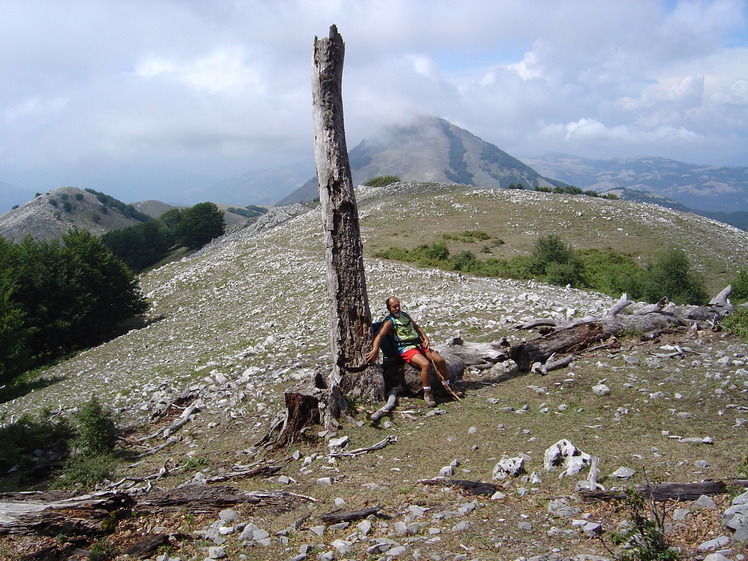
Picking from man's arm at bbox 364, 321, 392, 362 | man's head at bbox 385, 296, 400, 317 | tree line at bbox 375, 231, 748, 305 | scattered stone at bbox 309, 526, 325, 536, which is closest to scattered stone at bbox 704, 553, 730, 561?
scattered stone at bbox 309, 526, 325, 536

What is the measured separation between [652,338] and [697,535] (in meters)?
7.77

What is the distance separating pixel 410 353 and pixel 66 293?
84.7ft

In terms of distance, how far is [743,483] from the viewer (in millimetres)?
4930

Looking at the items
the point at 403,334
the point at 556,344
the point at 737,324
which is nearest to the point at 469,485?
the point at 403,334

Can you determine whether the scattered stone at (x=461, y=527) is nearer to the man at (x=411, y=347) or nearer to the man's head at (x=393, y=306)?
the man at (x=411, y=347)

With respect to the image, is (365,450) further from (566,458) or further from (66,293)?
(66,293)

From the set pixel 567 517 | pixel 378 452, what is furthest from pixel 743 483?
pixel 378 452

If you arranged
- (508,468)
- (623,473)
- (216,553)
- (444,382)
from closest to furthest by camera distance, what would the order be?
(216,553)
(623,473)
(508,468)
(444,382)

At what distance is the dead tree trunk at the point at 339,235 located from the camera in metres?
9.15

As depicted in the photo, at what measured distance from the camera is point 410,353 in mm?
9797

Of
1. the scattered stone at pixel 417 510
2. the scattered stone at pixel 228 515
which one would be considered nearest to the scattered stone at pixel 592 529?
the scattered stone at pixel 417 510

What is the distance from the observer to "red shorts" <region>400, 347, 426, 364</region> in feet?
32.0

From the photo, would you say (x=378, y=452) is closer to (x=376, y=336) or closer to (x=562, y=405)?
(x=376, y=336)

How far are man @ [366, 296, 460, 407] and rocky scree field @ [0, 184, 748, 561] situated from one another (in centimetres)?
57
